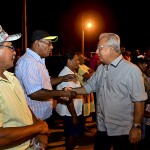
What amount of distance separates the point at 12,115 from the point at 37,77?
2021 millimetres

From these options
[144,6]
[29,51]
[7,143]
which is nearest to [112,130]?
[29,51]

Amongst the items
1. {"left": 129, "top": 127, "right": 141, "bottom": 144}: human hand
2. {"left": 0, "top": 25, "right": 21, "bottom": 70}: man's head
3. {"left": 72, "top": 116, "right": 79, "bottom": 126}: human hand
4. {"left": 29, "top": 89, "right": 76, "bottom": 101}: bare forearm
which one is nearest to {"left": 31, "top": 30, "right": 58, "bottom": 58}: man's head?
{"left": 29, "top": 89, "right": 76, "bottom": 101}: bare forearm

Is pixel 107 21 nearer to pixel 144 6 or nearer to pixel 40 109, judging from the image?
pixel 144 6

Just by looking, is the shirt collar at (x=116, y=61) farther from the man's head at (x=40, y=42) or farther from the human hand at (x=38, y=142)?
the human hand at (x=38, y=142)

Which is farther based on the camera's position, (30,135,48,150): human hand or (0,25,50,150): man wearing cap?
(30,135,48,150): human hand

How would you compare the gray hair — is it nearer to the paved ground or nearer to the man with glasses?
the man with glasses

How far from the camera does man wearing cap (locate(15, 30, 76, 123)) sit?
4762 millimetres

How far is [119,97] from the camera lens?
14.7 ft

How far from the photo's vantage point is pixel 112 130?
4.60 m

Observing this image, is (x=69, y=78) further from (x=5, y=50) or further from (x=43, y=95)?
(x=5, y=50)

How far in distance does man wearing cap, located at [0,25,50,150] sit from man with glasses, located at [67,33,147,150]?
1.56 metres

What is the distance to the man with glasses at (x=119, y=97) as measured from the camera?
14.3 ft

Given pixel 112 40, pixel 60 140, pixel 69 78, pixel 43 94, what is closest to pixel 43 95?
pixel 43 94

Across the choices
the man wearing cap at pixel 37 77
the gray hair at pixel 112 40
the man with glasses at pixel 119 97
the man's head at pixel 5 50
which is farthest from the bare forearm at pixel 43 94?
the man's head at pixel 5 50
